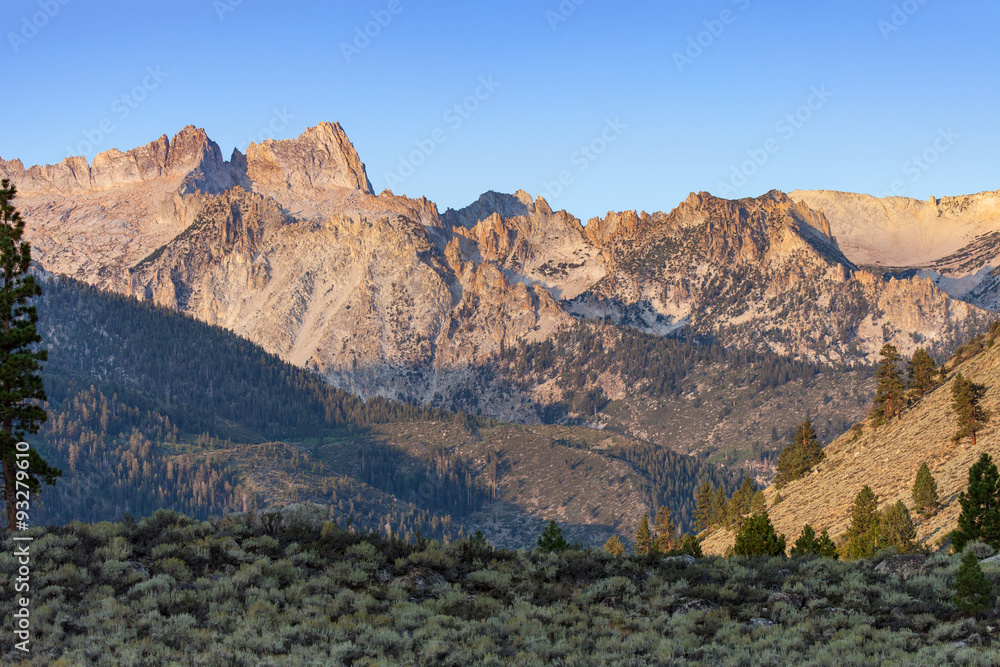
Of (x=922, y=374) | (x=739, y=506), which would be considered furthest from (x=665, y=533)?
(x=922, y=374)

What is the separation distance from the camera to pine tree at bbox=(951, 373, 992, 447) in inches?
3408

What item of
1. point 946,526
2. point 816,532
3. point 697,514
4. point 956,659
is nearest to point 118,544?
point 956,659

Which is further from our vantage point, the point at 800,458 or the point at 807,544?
the point at 800,458

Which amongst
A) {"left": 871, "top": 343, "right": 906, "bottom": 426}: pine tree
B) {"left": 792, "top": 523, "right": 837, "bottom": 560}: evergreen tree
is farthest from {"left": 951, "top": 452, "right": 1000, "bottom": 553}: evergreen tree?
{"left": 871, "top": 343, "right": 906, "bottom": 426}: pine tree

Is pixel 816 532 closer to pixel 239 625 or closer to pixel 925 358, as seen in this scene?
pixel 925 358

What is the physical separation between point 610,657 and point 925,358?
315ft

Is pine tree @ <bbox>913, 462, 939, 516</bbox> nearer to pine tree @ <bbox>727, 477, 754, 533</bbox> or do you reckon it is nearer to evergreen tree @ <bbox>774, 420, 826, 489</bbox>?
pine tree @ <bbox>727, 477, 754, 533</bbox>

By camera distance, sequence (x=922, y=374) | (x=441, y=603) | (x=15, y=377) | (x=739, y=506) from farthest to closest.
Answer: (x=739, y=506) < (x=922, y=374) < (x=15, y=377) < (x=441, y=603)

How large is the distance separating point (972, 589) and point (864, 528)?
140 feet

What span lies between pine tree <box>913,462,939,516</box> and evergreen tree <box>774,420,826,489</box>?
4764 cm

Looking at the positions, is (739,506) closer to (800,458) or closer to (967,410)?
(800,458)

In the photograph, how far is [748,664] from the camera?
108 ft

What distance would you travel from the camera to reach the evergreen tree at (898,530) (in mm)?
65000

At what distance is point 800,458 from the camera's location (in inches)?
5000
